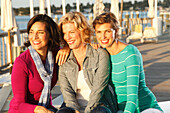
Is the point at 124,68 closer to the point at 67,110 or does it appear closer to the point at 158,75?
the point at 67,110

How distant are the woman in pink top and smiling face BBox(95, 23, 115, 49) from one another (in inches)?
14.4

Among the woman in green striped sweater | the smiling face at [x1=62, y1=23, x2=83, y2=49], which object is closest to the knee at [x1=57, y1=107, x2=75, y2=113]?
the woman in green striped sweater

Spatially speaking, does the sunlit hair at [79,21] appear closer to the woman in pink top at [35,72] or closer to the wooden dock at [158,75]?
the woman in pink top at [35,72]

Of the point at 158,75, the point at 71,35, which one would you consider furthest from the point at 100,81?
the point at 158,75

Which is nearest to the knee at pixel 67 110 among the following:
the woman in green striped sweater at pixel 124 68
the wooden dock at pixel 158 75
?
the woman in green striped sweater at pixel 124 68

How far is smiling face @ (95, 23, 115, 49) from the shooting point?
176 cm

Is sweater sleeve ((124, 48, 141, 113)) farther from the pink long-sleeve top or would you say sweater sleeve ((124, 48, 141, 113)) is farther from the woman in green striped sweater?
the pink long-sleeve top

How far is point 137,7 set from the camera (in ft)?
138

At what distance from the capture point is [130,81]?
1683 mm

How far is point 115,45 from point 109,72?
210mm

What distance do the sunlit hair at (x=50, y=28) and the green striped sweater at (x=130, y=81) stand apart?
1.61 feet

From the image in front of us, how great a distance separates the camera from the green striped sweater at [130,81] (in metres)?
1.67

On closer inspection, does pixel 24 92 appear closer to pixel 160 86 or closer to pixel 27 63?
pixel 27 63

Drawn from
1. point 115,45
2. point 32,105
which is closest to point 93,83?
point 115,45
